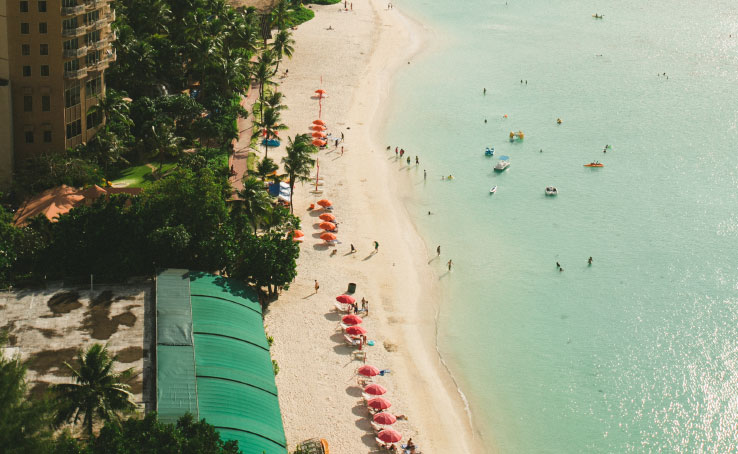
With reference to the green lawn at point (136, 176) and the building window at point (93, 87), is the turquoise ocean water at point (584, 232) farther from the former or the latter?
the building window at point (93, 87)

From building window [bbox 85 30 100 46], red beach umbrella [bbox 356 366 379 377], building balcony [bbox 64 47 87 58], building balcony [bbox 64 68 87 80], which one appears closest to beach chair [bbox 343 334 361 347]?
red beach umbrella [bbox 356 366 379 377]

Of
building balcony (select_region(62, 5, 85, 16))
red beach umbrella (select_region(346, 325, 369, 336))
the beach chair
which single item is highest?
building balcony (select_region(62, 5, 85, 16))

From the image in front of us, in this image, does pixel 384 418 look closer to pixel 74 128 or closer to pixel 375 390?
pixel 375 390

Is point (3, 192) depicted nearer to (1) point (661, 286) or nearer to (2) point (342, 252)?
(2) point (342, 252)

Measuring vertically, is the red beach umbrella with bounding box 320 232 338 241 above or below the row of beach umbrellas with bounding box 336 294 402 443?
above

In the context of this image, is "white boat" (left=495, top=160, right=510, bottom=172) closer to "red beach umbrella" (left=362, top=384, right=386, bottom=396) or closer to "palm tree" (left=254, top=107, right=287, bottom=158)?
"palm tree" (left=254, top=107, right=287, bottom=158)

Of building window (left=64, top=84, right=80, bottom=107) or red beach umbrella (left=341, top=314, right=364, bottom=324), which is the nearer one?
red beach umbrella (left=341, top=314, right=364, bottom=324)
